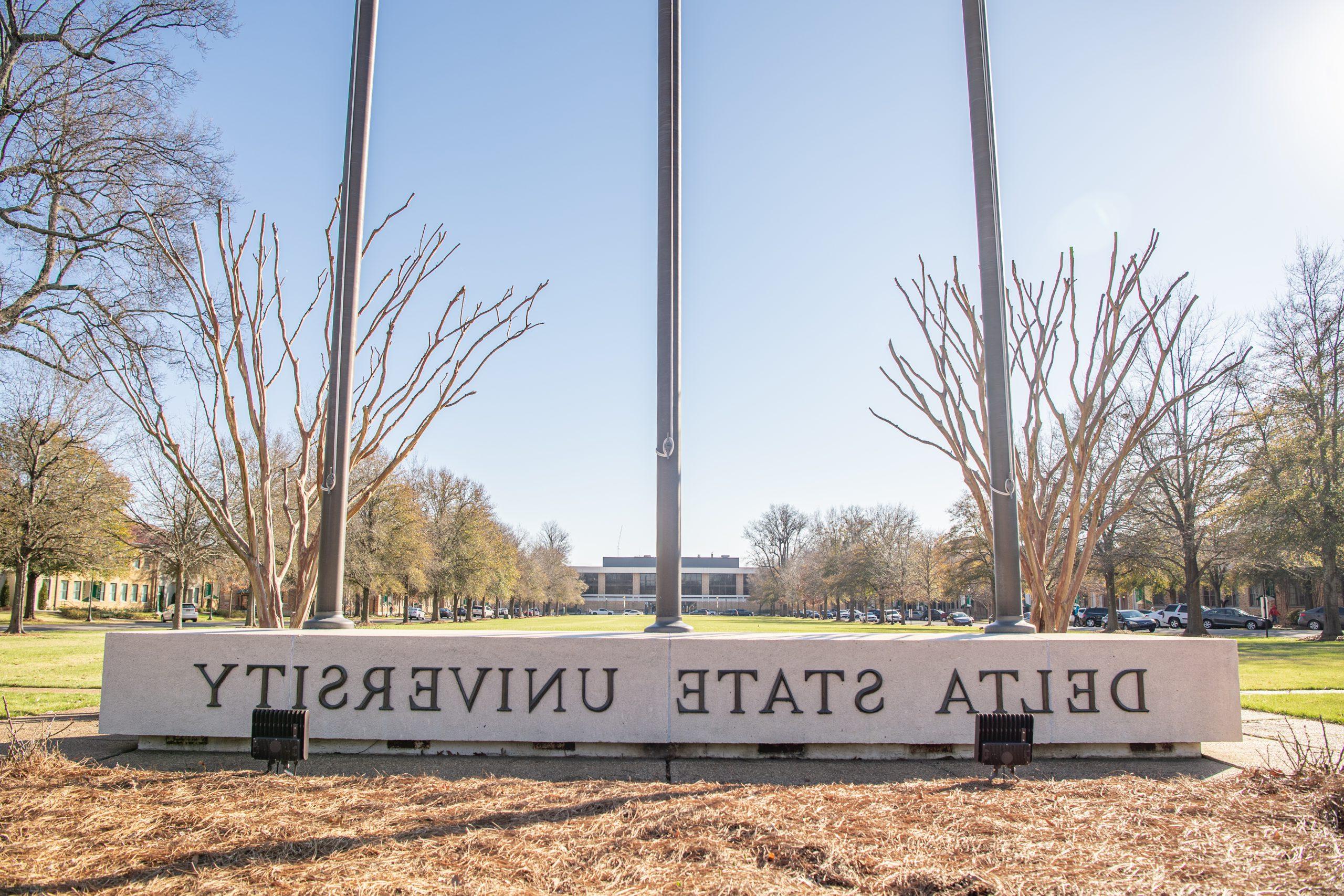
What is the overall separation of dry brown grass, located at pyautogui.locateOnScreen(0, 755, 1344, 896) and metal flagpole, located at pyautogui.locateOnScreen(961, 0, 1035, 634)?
7.75 ft

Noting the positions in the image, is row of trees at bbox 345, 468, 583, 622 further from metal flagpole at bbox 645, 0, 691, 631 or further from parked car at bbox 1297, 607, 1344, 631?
parked car at bbox 1297, 607, 1344, 631

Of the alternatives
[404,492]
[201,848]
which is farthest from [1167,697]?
[404,492]

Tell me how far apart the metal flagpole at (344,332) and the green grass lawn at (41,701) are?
3088 millimetres

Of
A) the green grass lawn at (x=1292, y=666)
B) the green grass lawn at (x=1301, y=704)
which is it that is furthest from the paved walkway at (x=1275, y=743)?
the green grass lawn at (x=1292, y=666)

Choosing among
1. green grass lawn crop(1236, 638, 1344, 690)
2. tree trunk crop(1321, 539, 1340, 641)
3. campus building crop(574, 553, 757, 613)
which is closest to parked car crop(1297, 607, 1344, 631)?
tree trunk crop(1321, 539, 1340, 641)

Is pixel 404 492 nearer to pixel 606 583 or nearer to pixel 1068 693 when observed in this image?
pixel 1068 693

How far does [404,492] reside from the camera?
4772 cm

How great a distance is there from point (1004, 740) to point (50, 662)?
757 inches

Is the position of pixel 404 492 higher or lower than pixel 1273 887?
higher

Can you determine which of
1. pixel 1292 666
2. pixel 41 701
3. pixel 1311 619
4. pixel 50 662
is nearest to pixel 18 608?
pixel 50 662

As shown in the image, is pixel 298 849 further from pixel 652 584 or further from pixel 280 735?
pixel 652 584

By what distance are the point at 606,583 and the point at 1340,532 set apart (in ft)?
440

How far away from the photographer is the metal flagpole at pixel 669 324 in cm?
764

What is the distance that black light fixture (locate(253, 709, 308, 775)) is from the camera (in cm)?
542
